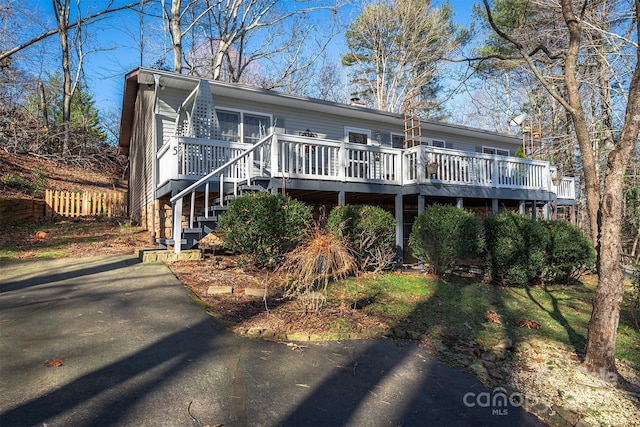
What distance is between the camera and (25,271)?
22.2 ft

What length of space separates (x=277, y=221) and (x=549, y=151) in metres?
16.8

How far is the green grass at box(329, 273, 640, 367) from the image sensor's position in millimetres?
5109

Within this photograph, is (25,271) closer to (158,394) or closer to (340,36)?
(158,394)

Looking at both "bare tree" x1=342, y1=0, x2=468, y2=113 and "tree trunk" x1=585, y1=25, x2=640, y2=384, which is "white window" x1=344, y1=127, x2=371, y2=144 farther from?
"bare tree" x1=342, y1=0, x2=468, y2=113

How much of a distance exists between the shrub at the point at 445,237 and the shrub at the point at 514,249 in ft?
1.31

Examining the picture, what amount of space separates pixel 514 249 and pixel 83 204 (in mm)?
15487

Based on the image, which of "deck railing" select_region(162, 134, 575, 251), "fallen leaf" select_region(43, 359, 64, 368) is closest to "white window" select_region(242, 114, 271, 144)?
"deck railing" select_region(162, 134, 575, 251)

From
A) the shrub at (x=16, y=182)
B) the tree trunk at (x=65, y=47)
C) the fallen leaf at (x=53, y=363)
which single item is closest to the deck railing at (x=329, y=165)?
the fallen leaf at (x=53, y=363)

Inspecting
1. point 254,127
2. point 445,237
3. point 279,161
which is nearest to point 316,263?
point 445,237

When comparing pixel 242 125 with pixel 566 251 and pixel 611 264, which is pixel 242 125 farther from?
pixel 611 264

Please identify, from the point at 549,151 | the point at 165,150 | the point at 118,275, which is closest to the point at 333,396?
the point at 118,275

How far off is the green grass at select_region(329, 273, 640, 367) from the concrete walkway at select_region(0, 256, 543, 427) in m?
1.23

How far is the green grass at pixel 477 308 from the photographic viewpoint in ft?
16.8

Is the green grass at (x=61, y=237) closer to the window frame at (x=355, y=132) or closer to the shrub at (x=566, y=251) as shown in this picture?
the window frame at (x=355, y=132)
